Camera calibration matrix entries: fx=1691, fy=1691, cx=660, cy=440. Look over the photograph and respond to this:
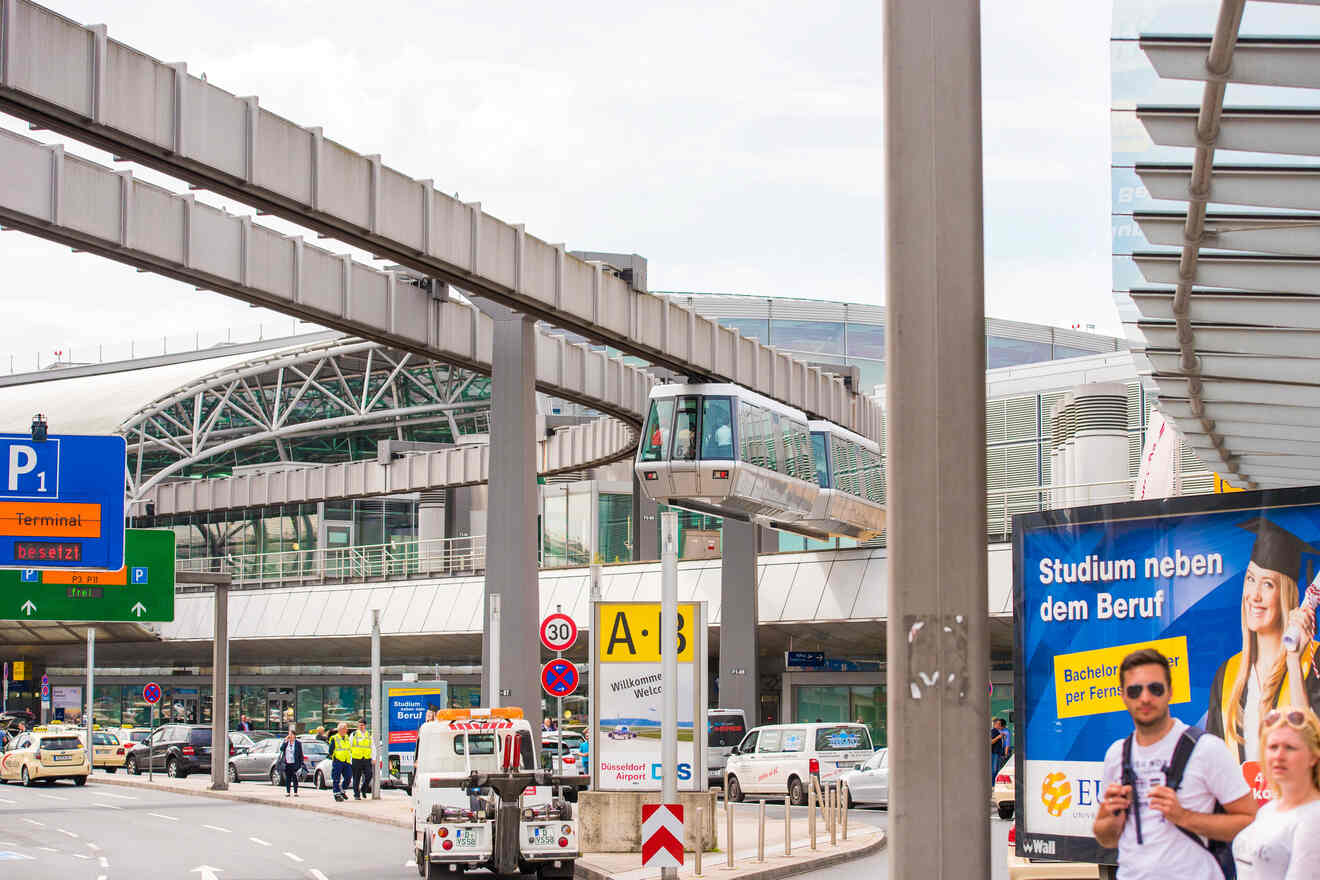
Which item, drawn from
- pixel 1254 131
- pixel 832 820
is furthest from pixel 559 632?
pixel 1254 131

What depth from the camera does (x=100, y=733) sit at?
58312 millimetres

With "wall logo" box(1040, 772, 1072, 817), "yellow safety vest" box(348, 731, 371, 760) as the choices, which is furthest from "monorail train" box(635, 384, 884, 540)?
"wall logo" box(1040, 772, 1072, 817)

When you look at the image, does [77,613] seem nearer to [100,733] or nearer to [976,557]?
[100,733]

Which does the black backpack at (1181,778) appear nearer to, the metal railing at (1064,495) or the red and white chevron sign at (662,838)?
the red and white chevron sign at (662,838)

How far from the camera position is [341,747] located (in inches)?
1519

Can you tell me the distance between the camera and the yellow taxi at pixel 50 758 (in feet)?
154

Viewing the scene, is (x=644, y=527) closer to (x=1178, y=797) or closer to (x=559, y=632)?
(x=559, y=632)

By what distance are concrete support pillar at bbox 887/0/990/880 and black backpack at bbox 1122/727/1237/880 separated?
1910 millimetres

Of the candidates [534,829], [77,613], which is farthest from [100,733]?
[534,829]

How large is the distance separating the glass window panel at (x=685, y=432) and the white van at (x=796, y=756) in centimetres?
649

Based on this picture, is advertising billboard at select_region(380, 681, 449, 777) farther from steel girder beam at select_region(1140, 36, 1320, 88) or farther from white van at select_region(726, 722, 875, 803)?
steel girder beam at select_region(1140, 36, 1320, 88)

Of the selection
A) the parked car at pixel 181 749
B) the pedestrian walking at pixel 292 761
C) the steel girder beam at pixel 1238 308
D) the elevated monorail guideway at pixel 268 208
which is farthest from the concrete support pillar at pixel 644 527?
the steel girder beam at pixel 1238 308

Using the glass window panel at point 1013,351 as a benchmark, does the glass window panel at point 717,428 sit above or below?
below

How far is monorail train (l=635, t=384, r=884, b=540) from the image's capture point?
34.0 meters
